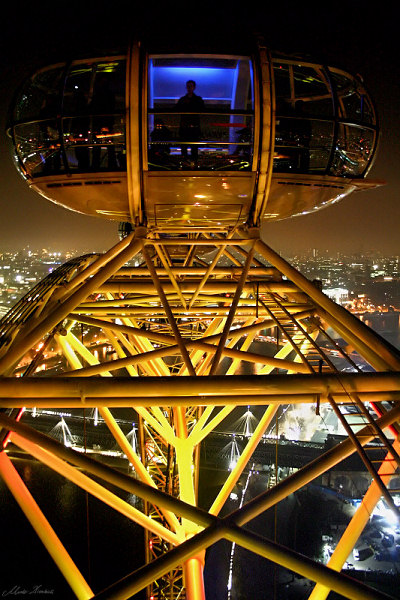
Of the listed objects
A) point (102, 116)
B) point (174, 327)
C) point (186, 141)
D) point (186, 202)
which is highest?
point (102, 116)

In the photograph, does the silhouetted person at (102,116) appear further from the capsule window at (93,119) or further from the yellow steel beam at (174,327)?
the yellow steel beam at (174,327)

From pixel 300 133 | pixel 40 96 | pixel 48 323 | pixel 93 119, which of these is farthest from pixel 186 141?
pixel 48 323

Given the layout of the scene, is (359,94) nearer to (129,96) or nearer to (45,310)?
(129,96)

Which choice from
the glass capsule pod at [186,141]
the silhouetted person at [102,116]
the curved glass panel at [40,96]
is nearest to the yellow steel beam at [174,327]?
the glass capsule pod at [186,141]

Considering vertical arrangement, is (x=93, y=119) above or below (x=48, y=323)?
above

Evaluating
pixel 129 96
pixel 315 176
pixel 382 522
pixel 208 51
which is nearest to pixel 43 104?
pixel 129 96

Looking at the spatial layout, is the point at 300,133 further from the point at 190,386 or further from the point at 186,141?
the point at 190,386
